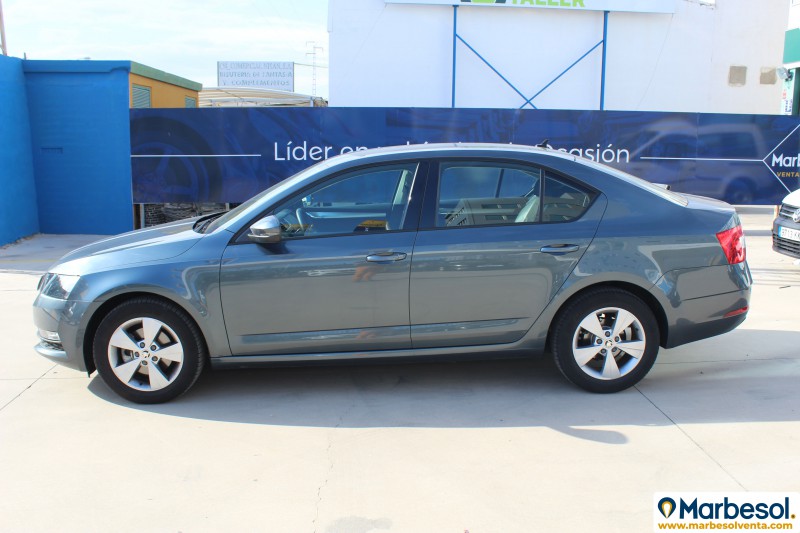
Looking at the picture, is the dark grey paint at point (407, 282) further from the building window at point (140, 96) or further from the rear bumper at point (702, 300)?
the building window at point (140, 96)

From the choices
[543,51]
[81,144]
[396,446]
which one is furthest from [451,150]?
[543,51]

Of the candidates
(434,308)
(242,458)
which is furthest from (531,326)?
(242,458)

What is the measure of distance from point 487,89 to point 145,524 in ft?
57.0

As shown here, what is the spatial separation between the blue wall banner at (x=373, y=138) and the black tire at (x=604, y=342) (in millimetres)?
7823

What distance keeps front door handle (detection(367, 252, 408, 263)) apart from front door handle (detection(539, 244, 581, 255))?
3.03ft

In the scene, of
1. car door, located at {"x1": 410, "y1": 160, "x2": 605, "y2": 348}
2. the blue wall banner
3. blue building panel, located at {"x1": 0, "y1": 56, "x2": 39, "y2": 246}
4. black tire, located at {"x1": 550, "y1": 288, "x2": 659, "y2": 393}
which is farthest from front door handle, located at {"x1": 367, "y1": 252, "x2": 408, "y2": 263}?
blue building panel, located at {"x1": 0, "y1": 56, "x2": 39, "y2": 246}

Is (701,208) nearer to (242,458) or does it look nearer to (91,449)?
(242,458)

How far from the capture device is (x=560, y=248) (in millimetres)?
4688

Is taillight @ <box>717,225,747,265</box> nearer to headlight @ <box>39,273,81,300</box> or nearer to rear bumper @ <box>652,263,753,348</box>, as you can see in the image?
rear bumper @ <box>652,263,753,348</box>

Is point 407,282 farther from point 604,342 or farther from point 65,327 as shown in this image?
point 65,327

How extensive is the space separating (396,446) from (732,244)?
8.74ft

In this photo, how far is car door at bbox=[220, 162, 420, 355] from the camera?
4.61 metres

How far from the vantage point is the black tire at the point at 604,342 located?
4723 millimetres

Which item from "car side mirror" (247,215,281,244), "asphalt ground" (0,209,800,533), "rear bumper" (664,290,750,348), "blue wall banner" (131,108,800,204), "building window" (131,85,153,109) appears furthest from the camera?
"building window" (131,85,153,109)
